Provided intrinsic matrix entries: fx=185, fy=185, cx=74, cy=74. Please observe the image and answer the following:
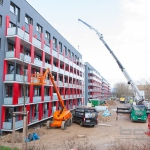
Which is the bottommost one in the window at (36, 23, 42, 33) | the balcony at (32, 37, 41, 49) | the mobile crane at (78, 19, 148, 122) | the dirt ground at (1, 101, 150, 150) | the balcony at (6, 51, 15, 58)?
the dirt ground at (1, 101, 150, 150)

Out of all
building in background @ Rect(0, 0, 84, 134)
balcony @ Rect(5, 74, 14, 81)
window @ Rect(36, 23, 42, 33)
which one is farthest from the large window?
window @ Rect(36, 23, 42, 33)

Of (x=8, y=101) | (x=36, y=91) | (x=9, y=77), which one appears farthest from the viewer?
(x=36, y=91)

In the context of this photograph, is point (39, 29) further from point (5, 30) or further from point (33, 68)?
point (5, 30)

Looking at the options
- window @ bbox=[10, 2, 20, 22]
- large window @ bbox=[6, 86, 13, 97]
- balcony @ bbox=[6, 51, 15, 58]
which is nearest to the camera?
balcony @ bbox=[6, 51, 15, 58]

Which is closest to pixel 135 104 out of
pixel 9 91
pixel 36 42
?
pixel 36 42

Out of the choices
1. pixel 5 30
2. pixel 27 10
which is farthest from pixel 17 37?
pixel 27 10

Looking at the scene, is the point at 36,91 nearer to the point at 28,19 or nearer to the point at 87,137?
the point at 28,19

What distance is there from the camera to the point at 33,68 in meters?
24.9

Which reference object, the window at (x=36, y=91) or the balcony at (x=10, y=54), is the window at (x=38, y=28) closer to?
the window at (x=36, y=91)

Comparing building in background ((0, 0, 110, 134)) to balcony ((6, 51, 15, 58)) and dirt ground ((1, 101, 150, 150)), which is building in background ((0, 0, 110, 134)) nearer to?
balcony ((6, 51, 15, 58))

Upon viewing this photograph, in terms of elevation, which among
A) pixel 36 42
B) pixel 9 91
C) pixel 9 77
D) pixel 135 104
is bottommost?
pixel 135 104

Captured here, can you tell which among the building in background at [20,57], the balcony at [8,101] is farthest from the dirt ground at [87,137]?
the balcony at [8,101]

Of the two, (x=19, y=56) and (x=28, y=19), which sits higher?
(x=28, y=19)

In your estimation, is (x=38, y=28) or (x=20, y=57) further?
(x=38, y=28)
